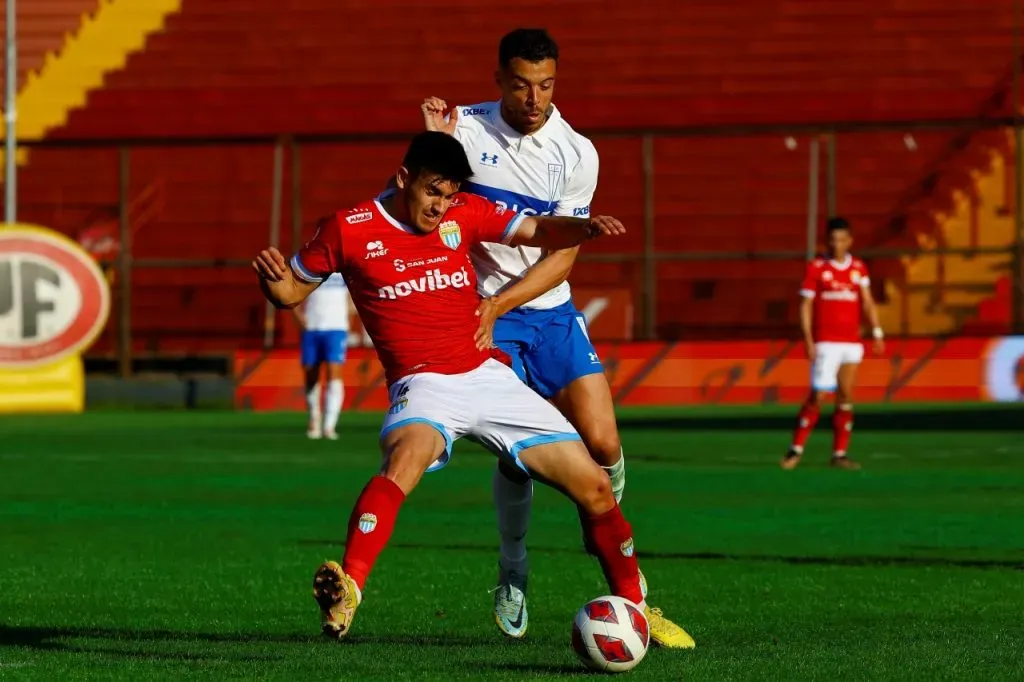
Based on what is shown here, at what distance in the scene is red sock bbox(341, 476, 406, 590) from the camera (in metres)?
6.73

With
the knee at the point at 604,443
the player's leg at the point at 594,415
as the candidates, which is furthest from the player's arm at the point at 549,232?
the knee at the point at 604,443

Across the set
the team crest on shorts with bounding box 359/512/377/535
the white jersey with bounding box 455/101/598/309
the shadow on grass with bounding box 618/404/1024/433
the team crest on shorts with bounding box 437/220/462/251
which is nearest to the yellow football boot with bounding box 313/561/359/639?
the team crest on shorts with bounding box 359/512/377/535

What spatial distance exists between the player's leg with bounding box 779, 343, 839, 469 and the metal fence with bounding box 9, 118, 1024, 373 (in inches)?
412

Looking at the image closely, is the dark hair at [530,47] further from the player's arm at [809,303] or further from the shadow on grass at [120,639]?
the player's arm at [809,303]

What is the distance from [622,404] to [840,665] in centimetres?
2124

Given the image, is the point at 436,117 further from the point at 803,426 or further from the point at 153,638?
the point at 803,426

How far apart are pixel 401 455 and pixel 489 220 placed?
1109 millimetres

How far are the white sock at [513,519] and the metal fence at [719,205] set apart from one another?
20.4 metres

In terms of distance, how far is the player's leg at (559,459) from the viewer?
23.3 feet

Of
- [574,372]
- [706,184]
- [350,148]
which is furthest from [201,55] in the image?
[574,372]

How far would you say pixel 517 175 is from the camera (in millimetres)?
8492

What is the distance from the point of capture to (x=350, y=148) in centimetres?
3462

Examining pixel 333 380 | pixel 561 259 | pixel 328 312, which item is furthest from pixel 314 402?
pixel 561 259

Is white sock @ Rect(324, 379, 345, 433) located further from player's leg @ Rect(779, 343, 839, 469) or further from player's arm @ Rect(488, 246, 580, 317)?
player's arm @ Rect(488, 246, 580, 317)
